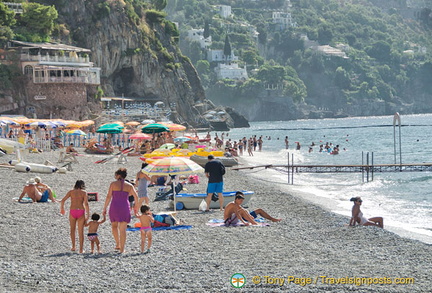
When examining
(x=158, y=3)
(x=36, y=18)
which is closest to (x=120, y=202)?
(x=36, y=18)

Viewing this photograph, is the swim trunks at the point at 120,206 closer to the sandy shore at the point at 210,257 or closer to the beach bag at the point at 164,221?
the sandy shore at the point at 210,257

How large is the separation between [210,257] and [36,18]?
185ft

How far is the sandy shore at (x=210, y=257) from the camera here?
11250 millimetres

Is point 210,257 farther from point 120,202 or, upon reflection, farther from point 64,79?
point 64,79

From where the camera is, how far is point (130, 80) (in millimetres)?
88500

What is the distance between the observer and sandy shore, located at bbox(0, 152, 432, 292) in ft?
36.9

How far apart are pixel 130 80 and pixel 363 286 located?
259 feet

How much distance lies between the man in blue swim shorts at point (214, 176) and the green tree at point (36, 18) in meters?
50.3

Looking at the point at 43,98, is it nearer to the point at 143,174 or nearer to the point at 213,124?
the point at 143,174

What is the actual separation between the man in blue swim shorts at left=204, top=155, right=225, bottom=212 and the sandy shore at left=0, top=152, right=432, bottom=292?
1.79 ft

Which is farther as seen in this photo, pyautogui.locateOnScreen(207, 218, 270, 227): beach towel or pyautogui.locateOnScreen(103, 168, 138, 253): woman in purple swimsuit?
pyautogui.locateOnScreen(207, 218, 270, 227): beach towel

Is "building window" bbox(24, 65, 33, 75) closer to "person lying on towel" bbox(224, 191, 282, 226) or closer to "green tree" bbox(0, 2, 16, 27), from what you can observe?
"green tree" bbox(0, 2, 16, 27)

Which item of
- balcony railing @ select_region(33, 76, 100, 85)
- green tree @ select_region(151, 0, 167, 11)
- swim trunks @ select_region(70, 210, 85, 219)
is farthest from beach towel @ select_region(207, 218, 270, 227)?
green tree @ select_region(151, 0, 167, 11)

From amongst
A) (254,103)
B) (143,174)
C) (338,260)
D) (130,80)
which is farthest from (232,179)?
(254,103)
